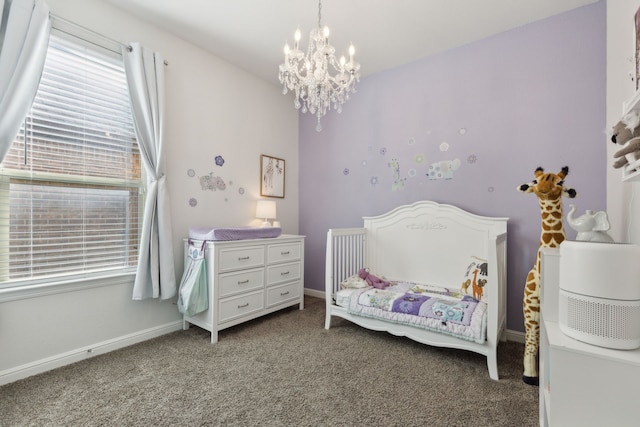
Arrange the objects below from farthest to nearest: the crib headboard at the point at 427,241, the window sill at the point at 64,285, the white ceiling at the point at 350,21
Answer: the crib headboard at the point at 427,241 → the white ceiling at the point at 350,21 → the window sill at the point at 64,285

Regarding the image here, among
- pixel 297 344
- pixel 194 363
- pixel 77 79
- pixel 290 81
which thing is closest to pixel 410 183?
pixel 290 81

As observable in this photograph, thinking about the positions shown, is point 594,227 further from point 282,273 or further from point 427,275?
point 282,273

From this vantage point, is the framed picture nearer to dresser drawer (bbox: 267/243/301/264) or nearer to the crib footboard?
dresser drawer (bbox: 267/243/301/264)

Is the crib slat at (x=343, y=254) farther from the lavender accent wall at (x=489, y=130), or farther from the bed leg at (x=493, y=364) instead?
the bed leg at (x=493, y=364)

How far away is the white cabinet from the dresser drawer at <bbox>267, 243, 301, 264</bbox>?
217 centimetres

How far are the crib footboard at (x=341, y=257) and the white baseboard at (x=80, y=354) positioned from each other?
134 cm

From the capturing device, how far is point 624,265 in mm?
874

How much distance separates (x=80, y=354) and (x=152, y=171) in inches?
53.0

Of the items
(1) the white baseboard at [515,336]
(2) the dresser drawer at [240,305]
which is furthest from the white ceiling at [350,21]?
(1) the white baseboard at [515,336]

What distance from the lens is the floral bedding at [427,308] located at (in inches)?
74.7

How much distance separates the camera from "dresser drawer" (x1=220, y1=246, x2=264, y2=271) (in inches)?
93.7

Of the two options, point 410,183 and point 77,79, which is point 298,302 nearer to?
point 410,183

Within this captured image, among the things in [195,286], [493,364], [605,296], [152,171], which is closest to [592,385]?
[605,296]

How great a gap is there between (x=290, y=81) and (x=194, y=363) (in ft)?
6.44
